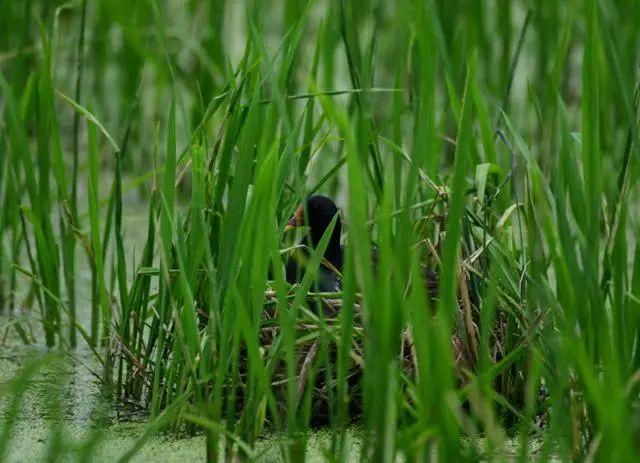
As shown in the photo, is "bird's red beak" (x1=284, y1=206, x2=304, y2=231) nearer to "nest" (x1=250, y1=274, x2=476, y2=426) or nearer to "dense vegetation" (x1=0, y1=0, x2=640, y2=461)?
"dense vegetation" (x1=0, y1=0, x2=640, y2=461)

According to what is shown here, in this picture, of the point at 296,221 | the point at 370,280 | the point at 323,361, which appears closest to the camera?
the point at 370,280

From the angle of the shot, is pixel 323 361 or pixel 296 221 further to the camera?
pixel 296 221

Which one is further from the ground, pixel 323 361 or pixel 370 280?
pixel 370 280

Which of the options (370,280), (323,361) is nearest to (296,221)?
(323,361)

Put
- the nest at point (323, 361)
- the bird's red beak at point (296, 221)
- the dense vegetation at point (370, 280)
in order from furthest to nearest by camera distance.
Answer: the bird's red beak at point (296, 221)
the nest at point (323, 361)
the dense vegetation at point (370, 280)

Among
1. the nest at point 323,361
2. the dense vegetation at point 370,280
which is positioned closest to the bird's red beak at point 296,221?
the dense vegetation at point 370,280

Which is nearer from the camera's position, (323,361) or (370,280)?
(370,280)

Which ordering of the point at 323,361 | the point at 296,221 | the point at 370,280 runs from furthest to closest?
the point at 296,221
the point at 323,361
the point at 370,280

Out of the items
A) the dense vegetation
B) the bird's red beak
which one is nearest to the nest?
the dense vegetation

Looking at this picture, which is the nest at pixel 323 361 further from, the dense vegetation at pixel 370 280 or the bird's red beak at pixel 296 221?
the bird's red beak at pixel 296 221

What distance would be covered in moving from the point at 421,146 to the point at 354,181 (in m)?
0.26

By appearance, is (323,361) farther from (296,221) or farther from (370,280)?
(296,221)

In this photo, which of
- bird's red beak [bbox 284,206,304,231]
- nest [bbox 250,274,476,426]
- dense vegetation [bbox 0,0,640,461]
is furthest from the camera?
bird's red beak [bbox 284,206,304,231]

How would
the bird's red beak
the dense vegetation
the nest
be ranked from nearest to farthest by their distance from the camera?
the dense vegetation < the nest < the bird's red beak
